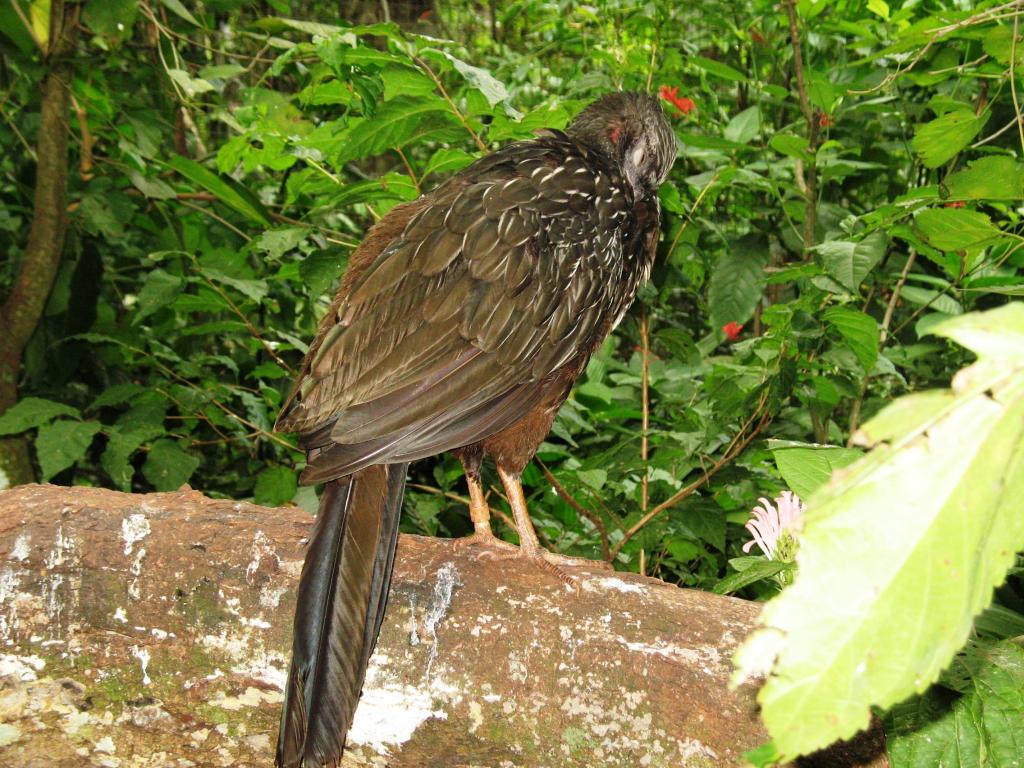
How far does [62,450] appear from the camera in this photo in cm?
303

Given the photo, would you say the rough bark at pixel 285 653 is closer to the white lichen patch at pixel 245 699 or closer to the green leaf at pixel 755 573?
the white lichen patch at pixel 245 699

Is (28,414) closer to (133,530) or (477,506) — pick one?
(133,530)

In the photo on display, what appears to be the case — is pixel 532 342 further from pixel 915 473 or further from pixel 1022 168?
pixel 915 473

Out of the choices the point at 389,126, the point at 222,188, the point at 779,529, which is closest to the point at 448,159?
the point at 389,126

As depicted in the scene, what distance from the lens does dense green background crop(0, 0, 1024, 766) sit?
247cm

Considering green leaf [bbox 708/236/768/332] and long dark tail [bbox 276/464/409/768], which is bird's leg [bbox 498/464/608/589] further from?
green leaf [bbox 708/236/768/332]

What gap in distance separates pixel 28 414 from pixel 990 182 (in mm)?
3059

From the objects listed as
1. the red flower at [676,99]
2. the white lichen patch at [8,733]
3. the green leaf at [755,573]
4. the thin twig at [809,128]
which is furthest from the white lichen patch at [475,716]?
the red flower at [676,99]

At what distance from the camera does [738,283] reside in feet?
11.5

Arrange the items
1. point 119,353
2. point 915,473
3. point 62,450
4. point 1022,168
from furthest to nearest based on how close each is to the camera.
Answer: point 119,353 → point 62,450 → point 1022,168 → point 915,473

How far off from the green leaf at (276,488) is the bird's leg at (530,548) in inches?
45.1

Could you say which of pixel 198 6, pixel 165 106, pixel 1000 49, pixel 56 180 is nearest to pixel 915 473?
pixel 1000 49

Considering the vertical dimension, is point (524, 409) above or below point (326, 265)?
below

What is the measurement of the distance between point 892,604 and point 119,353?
4.19 metres
